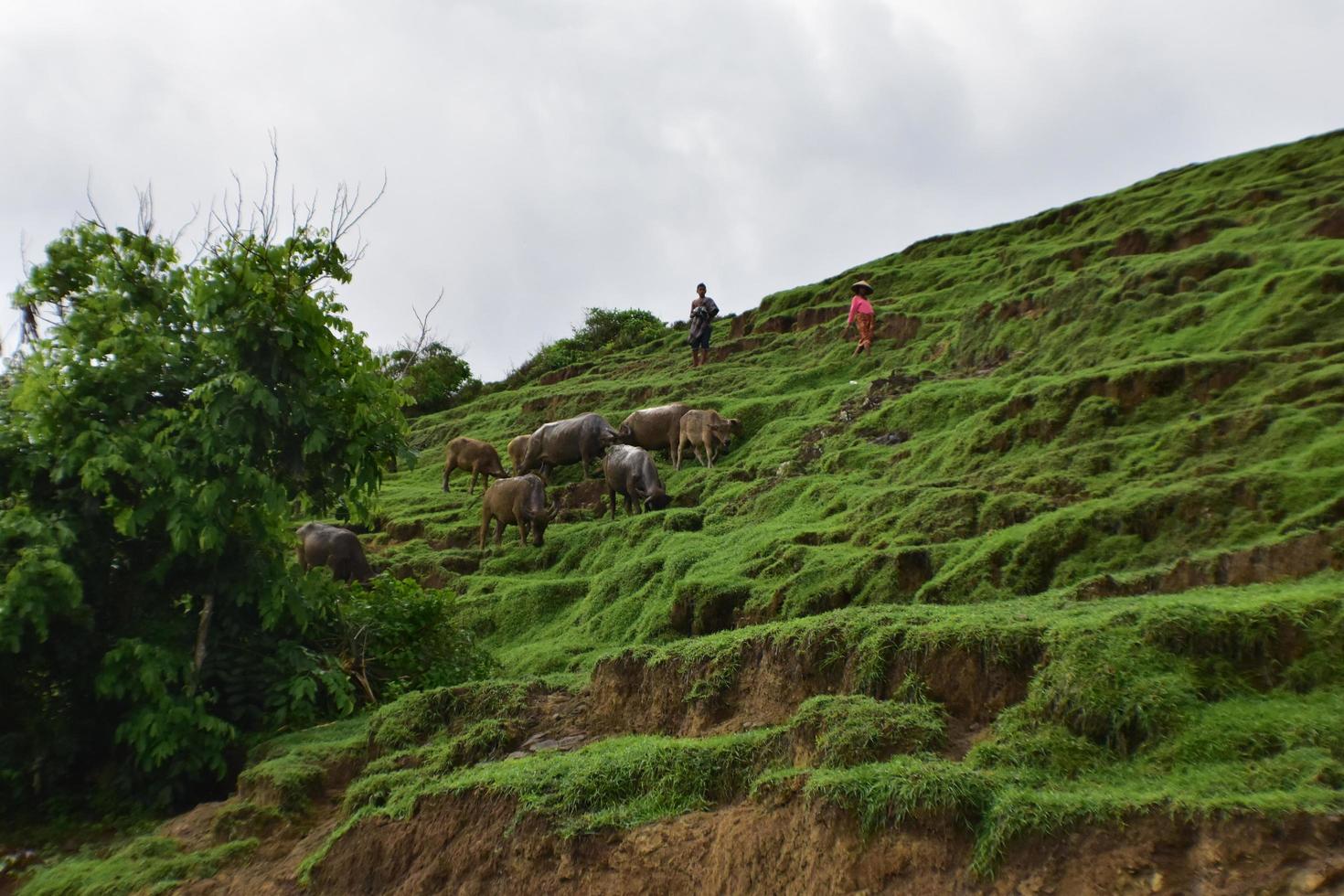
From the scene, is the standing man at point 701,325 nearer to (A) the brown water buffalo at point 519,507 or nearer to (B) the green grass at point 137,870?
(A) the brown water buffalo at point 519,507

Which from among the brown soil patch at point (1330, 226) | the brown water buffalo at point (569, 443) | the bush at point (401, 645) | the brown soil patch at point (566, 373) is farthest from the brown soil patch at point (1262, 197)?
the brown soil patch at point (566, 373)

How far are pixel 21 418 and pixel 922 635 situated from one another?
8308 mm

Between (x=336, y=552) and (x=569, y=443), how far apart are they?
6.36 metres

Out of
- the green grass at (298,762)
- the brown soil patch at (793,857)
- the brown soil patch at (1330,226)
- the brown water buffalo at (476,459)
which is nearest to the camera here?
the brown soil patch at (793,857)

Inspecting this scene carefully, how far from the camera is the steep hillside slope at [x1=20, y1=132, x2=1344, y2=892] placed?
5.16 m

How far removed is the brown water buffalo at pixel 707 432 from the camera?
2119 cm

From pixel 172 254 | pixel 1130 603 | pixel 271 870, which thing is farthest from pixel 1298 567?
pixel 172 254

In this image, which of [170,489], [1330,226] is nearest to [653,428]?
[1330,226]

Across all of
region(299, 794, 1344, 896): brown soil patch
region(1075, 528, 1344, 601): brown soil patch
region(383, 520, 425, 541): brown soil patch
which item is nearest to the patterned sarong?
region(383, 520, 425, 541): brown soil patch

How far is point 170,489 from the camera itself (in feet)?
33.5

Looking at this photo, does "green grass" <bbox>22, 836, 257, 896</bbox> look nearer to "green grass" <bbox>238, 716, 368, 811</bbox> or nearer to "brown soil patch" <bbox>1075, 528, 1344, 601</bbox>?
"green grass" <bbox>238, 716, 368, 811</bbox>

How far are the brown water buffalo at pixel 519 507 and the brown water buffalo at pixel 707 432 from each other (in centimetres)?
311

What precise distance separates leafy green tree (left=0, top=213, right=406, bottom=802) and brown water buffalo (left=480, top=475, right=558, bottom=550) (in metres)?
8.15

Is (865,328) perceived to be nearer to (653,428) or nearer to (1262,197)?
(653,428)
